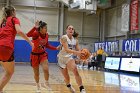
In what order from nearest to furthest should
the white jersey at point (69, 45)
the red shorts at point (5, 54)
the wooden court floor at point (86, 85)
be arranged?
the red shorts at point (5, 54) < the white jersey at point (69, 45) < the wooden court floor at point (86, 85)

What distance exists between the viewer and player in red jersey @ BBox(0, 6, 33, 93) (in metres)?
5.17

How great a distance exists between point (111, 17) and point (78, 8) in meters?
5.58

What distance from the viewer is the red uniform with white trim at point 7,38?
17.0 feet

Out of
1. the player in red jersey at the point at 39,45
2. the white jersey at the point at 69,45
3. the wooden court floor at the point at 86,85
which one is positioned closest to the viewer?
the white jersey at the point at 69,45

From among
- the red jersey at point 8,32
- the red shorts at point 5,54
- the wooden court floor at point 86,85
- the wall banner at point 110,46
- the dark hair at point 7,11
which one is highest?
the dark hair at point 7,11

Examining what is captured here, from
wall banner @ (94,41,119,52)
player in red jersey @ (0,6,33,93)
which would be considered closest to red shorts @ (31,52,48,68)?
player in red jersey @ (0,6,33,93)

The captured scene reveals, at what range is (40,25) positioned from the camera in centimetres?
700

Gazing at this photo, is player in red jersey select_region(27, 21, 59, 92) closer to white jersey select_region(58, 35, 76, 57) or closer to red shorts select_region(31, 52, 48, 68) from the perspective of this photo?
red shorts select_region(31, 52, 48, 68)

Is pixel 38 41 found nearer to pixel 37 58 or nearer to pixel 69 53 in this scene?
pixel 37 58

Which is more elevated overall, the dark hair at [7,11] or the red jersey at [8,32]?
the dark hair at [7,11]

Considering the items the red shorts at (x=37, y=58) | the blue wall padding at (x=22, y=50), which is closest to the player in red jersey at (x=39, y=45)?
the red shorts at (x=37, y=58)

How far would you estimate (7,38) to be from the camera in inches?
206

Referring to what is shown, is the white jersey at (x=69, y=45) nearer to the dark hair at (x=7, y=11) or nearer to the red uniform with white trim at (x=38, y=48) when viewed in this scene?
the red uniform with white trim at (x=38, y=48)

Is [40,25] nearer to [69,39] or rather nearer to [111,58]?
[69,39]
